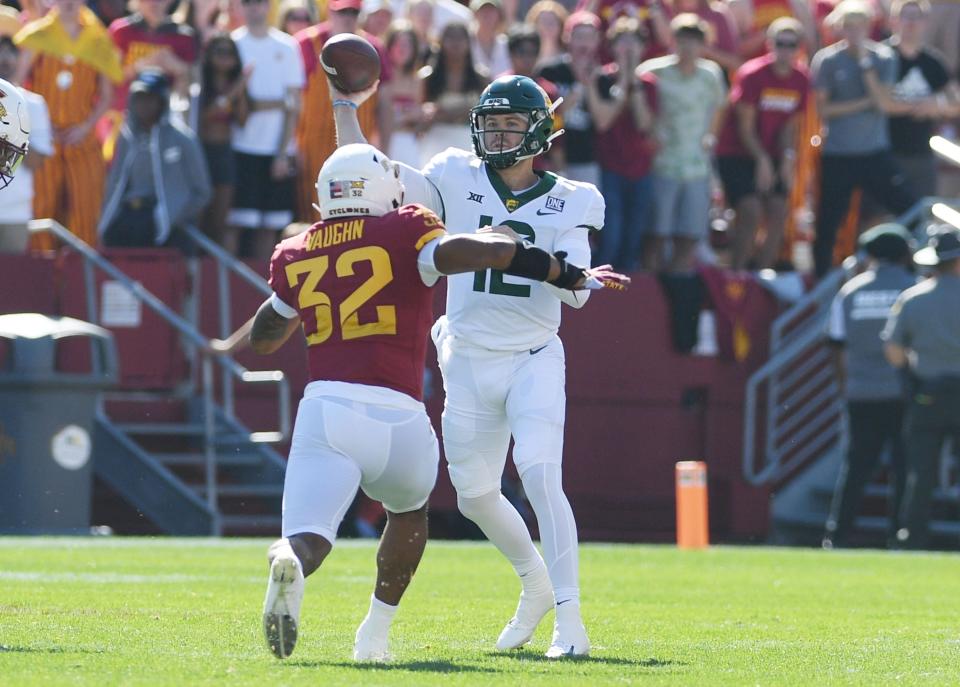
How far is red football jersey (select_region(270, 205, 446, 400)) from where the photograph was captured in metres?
6.11

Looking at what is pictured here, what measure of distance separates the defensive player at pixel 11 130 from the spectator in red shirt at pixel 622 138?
7.94 m

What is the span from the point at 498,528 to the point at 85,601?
2058 millimetres

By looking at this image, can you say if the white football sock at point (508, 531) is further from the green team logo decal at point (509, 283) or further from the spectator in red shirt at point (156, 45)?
the spectator in red shirt at point (156, 45)

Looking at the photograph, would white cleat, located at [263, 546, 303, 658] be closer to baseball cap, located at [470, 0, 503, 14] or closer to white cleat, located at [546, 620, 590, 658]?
white cleat, located at [546, 620, 590, 658]

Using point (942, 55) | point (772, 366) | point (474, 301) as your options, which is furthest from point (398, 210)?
point (942, 55)

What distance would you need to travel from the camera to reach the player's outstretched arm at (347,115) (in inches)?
283

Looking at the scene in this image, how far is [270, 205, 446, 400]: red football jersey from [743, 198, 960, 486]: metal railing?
8.99 m

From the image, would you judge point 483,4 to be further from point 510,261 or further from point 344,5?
point 510,261

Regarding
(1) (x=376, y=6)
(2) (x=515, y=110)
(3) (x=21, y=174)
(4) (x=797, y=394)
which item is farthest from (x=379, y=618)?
(4) (x=797, y=394)

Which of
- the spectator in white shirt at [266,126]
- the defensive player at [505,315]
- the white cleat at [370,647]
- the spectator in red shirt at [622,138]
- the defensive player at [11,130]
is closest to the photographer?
the white cleat at [370,647]

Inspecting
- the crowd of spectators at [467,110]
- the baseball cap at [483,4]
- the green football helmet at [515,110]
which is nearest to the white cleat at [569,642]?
the green football helmet at [515,110]

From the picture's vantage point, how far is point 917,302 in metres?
12.9

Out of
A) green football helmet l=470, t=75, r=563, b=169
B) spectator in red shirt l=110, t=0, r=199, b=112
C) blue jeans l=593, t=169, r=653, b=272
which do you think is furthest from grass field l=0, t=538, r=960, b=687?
spectator in red shirt l=110, t=0, r=199, b=112

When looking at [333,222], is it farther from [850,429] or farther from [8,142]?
[850,429]
